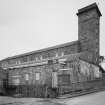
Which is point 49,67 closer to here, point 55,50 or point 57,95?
point 57,95

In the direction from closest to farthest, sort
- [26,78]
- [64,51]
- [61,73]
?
[61,73] < [26,78] < [64,51]

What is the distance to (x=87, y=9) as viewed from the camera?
28.8m

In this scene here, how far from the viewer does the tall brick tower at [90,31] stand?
2732 cm

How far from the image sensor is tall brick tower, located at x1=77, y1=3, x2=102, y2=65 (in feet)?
89.6

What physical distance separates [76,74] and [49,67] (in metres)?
4.15

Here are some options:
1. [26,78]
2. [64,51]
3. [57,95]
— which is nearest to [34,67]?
[26,78]

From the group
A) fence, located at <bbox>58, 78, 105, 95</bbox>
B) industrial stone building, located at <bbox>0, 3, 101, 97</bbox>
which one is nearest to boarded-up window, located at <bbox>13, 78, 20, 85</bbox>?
industrial stone building, located at <bbox>0, 3, 101, 97</bbox>

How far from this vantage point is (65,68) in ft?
58.7

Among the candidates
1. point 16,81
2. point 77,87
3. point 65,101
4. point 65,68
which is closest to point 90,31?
point 65,68

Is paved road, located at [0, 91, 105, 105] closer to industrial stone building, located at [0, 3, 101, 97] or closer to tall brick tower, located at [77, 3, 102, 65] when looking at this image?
industrial stone building, located at [0, 3, 101, 97]

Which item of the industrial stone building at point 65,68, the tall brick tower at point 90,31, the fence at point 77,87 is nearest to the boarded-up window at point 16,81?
the industrial stone building at point 65,68

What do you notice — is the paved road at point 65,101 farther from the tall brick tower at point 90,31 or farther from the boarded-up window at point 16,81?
the tall brick tower at point 90,31

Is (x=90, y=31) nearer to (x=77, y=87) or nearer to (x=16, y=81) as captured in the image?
(x=77, y=87)

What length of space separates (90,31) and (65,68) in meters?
14.2
